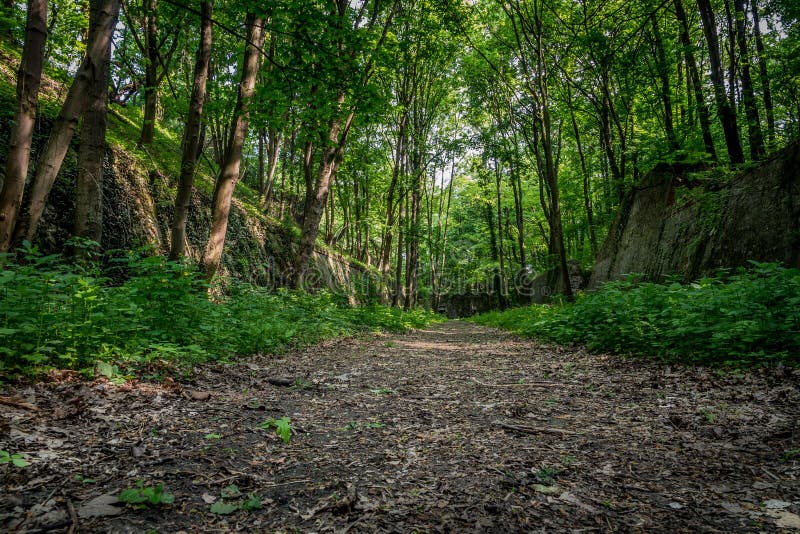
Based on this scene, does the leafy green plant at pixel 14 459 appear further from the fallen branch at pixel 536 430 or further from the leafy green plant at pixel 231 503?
the fallen branch at pixel 536 430

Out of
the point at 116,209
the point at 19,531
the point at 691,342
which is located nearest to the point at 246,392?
the point at 19,531

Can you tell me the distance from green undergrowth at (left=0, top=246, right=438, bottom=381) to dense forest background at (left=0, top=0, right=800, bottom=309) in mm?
1355

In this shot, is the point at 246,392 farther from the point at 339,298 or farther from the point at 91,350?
the point at 339,298

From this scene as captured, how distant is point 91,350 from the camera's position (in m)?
3.55

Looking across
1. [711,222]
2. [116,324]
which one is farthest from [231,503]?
[711,222]

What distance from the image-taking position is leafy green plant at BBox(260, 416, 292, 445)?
8.69ft

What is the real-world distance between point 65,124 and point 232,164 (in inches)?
146

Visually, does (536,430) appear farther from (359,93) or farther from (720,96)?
(720,96)

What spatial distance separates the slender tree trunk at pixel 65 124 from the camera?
460 cm

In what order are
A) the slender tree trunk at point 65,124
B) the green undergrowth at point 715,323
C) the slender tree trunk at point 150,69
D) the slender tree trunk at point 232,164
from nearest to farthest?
the green undergrowth at point 715,323, the slender tree trunk at point 65,124, the slender tree trunk at point 232,164, the slender tree trunk at point 150,69

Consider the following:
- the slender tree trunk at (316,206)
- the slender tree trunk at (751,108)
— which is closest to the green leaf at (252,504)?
the slender tree trunk at (316,206)

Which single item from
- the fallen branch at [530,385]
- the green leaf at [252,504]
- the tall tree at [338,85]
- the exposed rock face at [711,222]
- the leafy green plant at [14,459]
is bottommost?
the fallen branch at [530,385]

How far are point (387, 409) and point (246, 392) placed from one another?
144 cm

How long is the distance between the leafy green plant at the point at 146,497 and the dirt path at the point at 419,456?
0.12ft
